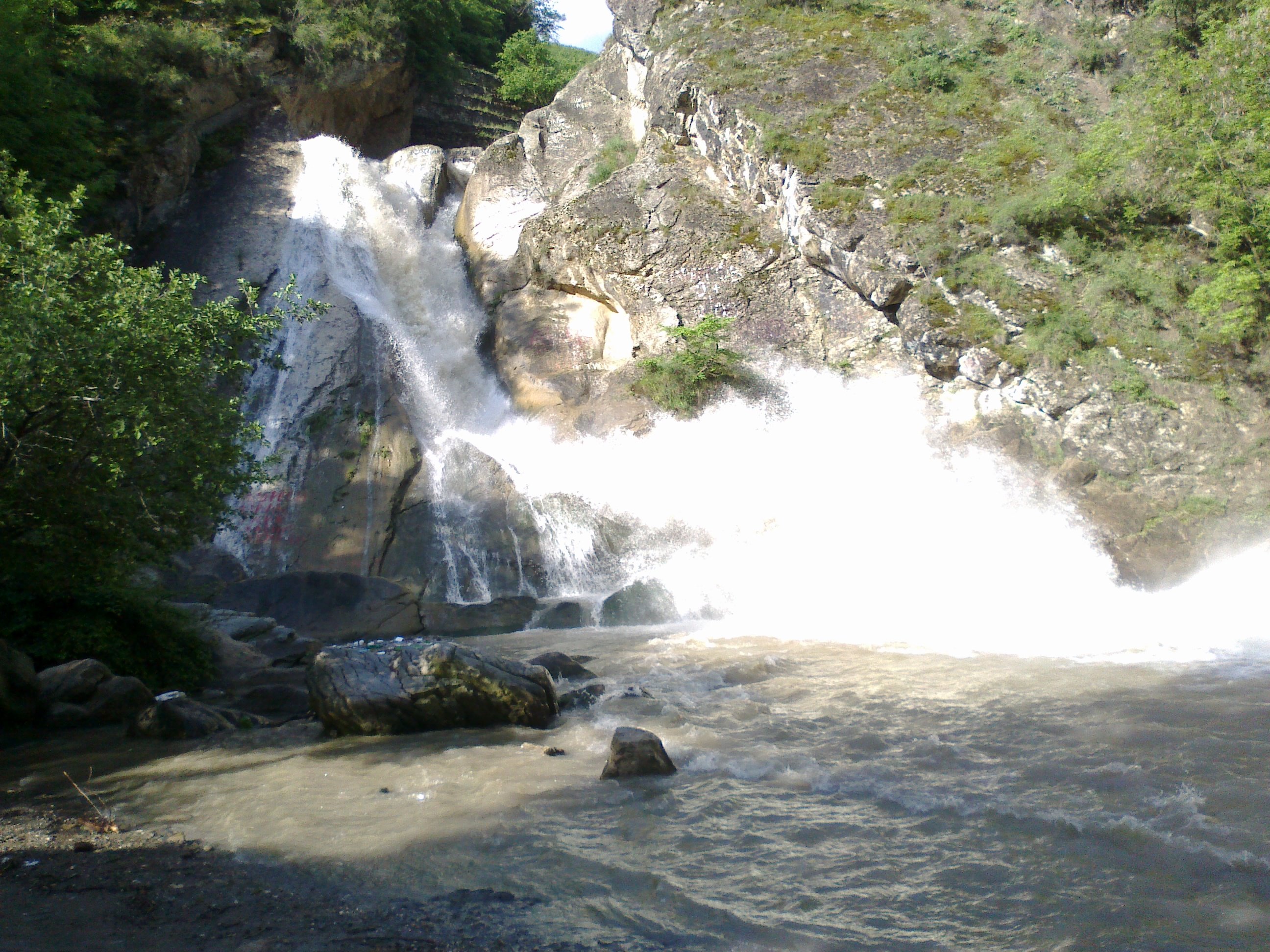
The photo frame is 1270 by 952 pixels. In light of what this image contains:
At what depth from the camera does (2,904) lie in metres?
3.62

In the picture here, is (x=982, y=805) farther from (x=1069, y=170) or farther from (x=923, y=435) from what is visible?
(x=1069, y=170)

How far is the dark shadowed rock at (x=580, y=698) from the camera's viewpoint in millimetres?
7770

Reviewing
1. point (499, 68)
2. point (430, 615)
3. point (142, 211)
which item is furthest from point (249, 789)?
point (499, 68)

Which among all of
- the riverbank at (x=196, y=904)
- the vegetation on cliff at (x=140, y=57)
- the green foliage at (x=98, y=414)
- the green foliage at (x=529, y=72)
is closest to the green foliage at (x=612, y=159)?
the green foliage at (x=529, y=72)

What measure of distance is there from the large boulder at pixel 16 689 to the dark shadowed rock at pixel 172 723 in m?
0.95

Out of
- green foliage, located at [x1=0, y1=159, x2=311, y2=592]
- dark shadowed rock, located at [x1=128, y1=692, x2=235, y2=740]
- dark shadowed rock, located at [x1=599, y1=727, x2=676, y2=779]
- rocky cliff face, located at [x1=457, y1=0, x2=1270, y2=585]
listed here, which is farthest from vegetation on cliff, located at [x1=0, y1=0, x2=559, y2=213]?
dark shadowed rock, located at [x1=599, y1=727, x2=676, y2=779]

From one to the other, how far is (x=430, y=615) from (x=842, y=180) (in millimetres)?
14448

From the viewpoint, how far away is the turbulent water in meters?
3.76

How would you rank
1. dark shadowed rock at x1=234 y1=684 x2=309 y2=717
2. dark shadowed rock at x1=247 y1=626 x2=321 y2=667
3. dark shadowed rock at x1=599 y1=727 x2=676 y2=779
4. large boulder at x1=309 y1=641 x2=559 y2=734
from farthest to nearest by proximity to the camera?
dark shadowed rock at x1=247 y1=626 x2=321 y2=667 → dark shadowed rock at x1=234 y1=684 x2=309 y2=717 → large boulder at x1=309 y1=641 x2=559 y2=734 → dark shadowed rock at x1=599 y1=727 x2=676 y2=779

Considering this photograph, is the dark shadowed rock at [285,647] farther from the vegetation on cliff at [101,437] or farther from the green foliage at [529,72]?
the green foliage at [529,72]

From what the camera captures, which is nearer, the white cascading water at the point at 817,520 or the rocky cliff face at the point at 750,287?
the white cascading water at the point at 817,520

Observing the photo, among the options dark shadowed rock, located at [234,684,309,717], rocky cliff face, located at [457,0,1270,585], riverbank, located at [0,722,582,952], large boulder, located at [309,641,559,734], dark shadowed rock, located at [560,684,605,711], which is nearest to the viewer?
riverbank, located at [0,722,582,952]

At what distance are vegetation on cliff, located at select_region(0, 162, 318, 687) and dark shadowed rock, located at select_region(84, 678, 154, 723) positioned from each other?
2.79 feet

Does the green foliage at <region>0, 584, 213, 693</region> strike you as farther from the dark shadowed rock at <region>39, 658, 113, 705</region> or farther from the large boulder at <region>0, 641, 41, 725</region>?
the large boulder at <region>0, 641, 41, 725</region>
